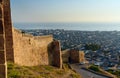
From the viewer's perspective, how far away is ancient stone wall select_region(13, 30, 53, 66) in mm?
15696

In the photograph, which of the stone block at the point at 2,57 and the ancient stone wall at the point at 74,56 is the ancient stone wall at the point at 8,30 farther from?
the ancient stone wall at the point at 74,56

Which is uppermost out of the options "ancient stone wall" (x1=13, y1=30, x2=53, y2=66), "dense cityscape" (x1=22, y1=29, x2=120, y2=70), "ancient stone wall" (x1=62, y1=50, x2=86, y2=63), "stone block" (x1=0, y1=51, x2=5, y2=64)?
"stone block" (x1=0, y1=51, x2=5, y2=64)

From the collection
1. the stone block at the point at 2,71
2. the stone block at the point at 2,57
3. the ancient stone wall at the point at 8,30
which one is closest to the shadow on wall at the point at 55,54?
the ancient stone wall at the point at 8,30

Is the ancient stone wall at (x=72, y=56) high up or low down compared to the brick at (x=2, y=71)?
down

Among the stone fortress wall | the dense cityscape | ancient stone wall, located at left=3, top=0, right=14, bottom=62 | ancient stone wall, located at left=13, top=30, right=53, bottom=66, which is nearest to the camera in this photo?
ancient stone wall, located at left=3, top=0, right=14, bottom=62

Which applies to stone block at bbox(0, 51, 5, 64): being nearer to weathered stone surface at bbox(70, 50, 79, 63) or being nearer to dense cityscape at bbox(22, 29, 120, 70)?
weathered stone surface at bbox(70, 50, 79, 63)

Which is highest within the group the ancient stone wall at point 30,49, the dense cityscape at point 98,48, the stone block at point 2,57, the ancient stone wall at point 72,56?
the stone block at point 2,57

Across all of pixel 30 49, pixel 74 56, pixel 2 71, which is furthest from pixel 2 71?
pixel 74 56

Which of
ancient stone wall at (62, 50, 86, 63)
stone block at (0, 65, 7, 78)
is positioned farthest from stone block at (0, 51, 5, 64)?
ancient stone wall at (62, 50, 86, 63)

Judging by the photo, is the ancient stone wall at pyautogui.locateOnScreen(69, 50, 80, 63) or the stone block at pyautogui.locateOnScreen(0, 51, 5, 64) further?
the ancient stone wall at pyautogui.locateOnScreen(69, 50, 80, 63)

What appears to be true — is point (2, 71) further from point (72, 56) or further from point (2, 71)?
point (72, 56)

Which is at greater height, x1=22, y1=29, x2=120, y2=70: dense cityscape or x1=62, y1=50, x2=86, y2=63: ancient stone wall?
x1=62, y1=50, x2=86, y2=63: ancient stone wall

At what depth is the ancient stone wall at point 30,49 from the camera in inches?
618

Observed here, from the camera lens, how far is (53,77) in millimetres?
14938
